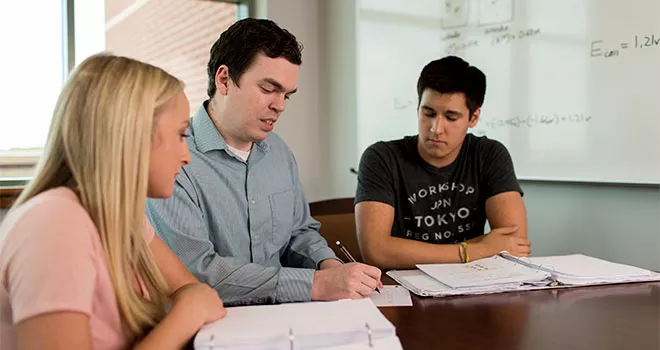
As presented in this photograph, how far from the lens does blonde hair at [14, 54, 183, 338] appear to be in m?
0.84

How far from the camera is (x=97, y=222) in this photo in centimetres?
85

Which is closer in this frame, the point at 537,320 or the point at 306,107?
the point at 537,320

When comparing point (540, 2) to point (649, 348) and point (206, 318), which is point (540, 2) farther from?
point (206, 318)

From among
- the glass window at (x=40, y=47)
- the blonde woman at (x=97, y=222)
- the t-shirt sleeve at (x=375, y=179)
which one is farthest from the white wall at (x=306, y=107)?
the blonde woman at (x=97, y=222)

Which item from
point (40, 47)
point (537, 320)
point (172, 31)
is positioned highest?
point (172, 31)

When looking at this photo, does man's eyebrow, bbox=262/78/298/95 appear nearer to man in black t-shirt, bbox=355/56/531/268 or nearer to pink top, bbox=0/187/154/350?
man in black t-shirt, bbox=355/56/531/268

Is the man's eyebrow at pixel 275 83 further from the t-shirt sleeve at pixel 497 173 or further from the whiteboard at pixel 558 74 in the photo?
the whiteboard at pixel 558 74

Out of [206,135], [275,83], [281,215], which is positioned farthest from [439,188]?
[206,135]

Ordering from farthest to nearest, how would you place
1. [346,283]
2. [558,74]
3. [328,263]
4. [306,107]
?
[306,107] → [558,74] → [328,263] → [346,283]

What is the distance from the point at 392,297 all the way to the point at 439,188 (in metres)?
0.78

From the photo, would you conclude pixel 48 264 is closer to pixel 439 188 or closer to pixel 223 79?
pixel 223 79

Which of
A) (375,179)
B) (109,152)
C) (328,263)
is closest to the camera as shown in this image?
(109,152)

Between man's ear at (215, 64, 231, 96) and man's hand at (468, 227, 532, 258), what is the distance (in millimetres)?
800

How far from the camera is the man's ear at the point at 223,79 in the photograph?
1564 mm
